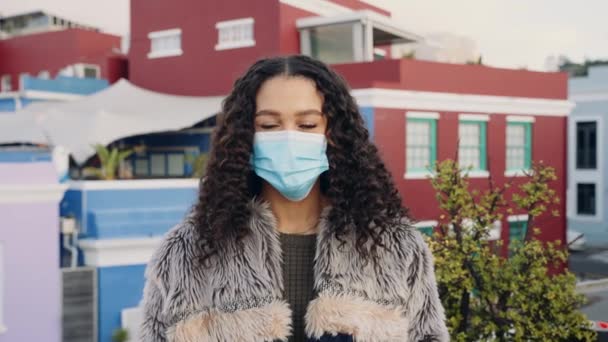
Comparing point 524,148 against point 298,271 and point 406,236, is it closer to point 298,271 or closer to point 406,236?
point 406,236

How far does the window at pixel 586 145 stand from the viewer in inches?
996

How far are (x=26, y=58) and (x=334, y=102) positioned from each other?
82.0 feet

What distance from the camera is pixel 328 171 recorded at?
8.16 ft

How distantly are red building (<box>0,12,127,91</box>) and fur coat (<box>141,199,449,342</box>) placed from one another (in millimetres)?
20419

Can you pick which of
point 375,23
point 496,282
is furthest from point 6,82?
point 496,282

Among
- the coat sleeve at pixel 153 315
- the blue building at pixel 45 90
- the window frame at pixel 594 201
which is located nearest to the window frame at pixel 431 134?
the blue building at pixel 45 90

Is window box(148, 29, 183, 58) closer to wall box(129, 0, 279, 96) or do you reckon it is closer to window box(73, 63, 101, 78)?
wall box(129, 0, 279, 96)

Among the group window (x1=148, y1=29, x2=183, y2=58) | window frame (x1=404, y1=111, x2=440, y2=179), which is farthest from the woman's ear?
window (x1=148, y1=29, x2=183, y2=58)

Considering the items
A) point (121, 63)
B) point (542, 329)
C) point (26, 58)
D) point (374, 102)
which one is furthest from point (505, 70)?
point (26, 58)

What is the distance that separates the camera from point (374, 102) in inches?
537

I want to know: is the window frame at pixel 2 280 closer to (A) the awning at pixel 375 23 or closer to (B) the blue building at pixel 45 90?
(A) the awning at pixel 375 23

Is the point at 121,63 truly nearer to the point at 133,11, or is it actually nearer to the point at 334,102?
the point at 133,11

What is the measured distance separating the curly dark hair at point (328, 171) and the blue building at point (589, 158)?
24645mm

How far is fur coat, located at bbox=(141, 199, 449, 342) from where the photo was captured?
2307mm
